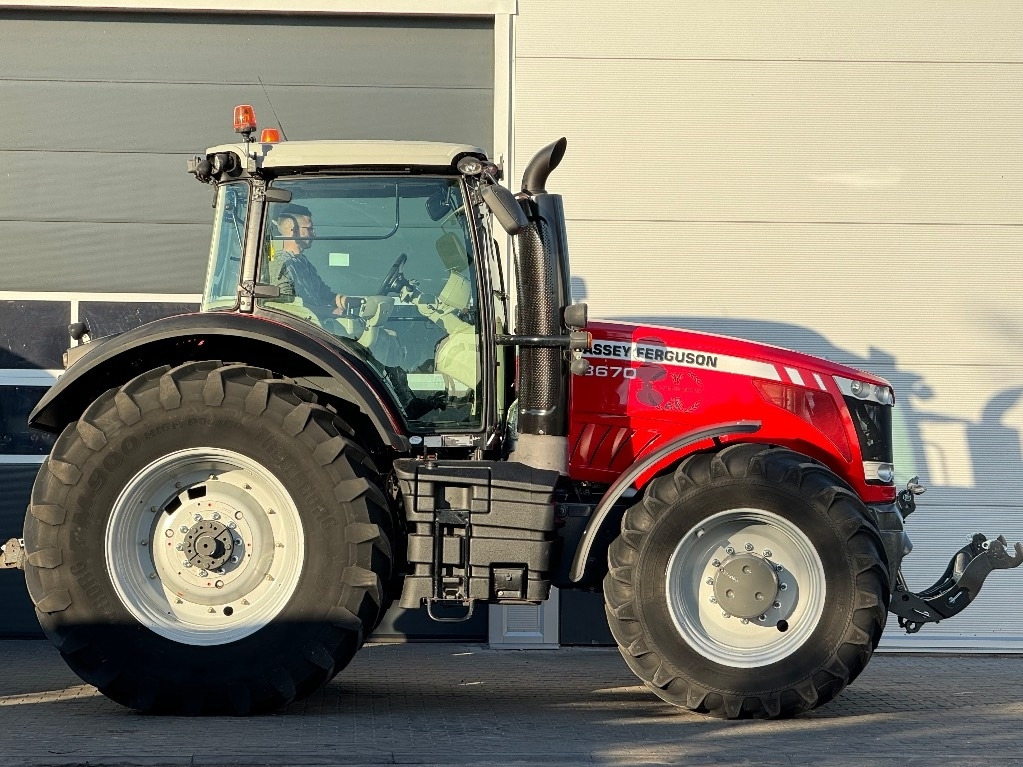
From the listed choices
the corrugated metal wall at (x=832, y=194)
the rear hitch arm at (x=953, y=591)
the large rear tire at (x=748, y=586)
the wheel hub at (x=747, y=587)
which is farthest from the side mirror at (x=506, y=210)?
the corrugated metal wall at (x=832, y=194)

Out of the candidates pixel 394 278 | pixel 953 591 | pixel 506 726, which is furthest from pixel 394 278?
pixel 953 591

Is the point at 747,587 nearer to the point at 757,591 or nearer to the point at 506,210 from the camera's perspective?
the point at 757,591

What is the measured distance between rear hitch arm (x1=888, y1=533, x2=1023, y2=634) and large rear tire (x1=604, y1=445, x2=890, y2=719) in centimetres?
44

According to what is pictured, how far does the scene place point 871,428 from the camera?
20.4ft

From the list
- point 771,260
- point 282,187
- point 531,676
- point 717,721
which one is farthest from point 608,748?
point 771,260

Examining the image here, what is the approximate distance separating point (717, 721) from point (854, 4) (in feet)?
15.5

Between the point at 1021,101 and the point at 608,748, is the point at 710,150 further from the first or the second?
the point at 608,748

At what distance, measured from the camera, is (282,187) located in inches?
235

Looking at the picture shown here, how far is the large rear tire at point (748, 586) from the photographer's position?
5652 mm

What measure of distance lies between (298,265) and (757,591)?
2.41 metres

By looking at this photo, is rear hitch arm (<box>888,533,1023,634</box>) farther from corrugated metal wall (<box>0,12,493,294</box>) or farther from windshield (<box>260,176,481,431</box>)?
corrugated metal wall (<box>0,12,493,294</box>)

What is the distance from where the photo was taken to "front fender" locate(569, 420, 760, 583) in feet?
19.1

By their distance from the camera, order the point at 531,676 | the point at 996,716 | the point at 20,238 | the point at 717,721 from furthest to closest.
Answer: the point at 20,238 → the point at 531,676 → the point at 996,716 → the point at 717,721

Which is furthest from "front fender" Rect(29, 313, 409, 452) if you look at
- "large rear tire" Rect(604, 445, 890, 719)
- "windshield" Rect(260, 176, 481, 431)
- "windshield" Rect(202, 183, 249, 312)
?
"large rear tire" Rect(604, 445, 890, 719)
